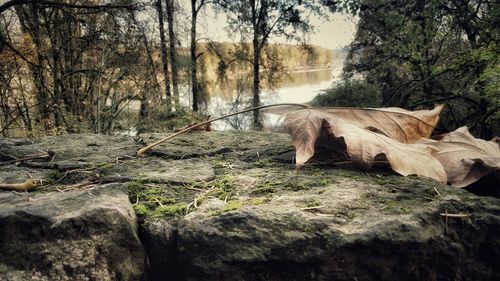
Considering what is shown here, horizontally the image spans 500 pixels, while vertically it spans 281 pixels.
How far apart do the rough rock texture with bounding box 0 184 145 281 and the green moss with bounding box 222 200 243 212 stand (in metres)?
0.28

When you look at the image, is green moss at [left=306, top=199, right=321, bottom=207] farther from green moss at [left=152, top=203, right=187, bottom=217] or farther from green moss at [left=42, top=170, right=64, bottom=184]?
green moss at [left=42, top=170, right=64, bottom=184]

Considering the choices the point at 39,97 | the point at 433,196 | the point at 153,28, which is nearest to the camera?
the point at 433,196

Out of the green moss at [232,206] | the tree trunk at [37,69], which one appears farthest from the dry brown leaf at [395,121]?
the tree trunk at [37,69]

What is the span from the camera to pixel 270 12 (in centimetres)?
2120

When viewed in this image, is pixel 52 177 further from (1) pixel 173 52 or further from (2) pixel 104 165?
(1) pixel 173 52

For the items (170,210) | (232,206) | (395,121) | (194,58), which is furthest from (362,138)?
(194,58)

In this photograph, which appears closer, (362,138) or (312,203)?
(312,203)

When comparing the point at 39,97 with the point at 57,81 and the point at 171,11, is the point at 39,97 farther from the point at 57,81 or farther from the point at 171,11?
the point at 171,11

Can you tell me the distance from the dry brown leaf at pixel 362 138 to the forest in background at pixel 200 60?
109 inches

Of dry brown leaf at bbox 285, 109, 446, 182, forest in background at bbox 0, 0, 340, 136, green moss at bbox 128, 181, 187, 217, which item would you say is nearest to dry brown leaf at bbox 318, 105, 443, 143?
dry brown leaf at bbox 285, 109, 446, 182

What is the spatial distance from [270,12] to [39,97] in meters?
13.5

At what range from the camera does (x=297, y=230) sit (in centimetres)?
108

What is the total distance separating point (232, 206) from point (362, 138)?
559 mm

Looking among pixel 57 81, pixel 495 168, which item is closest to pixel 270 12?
pixel 57 81
